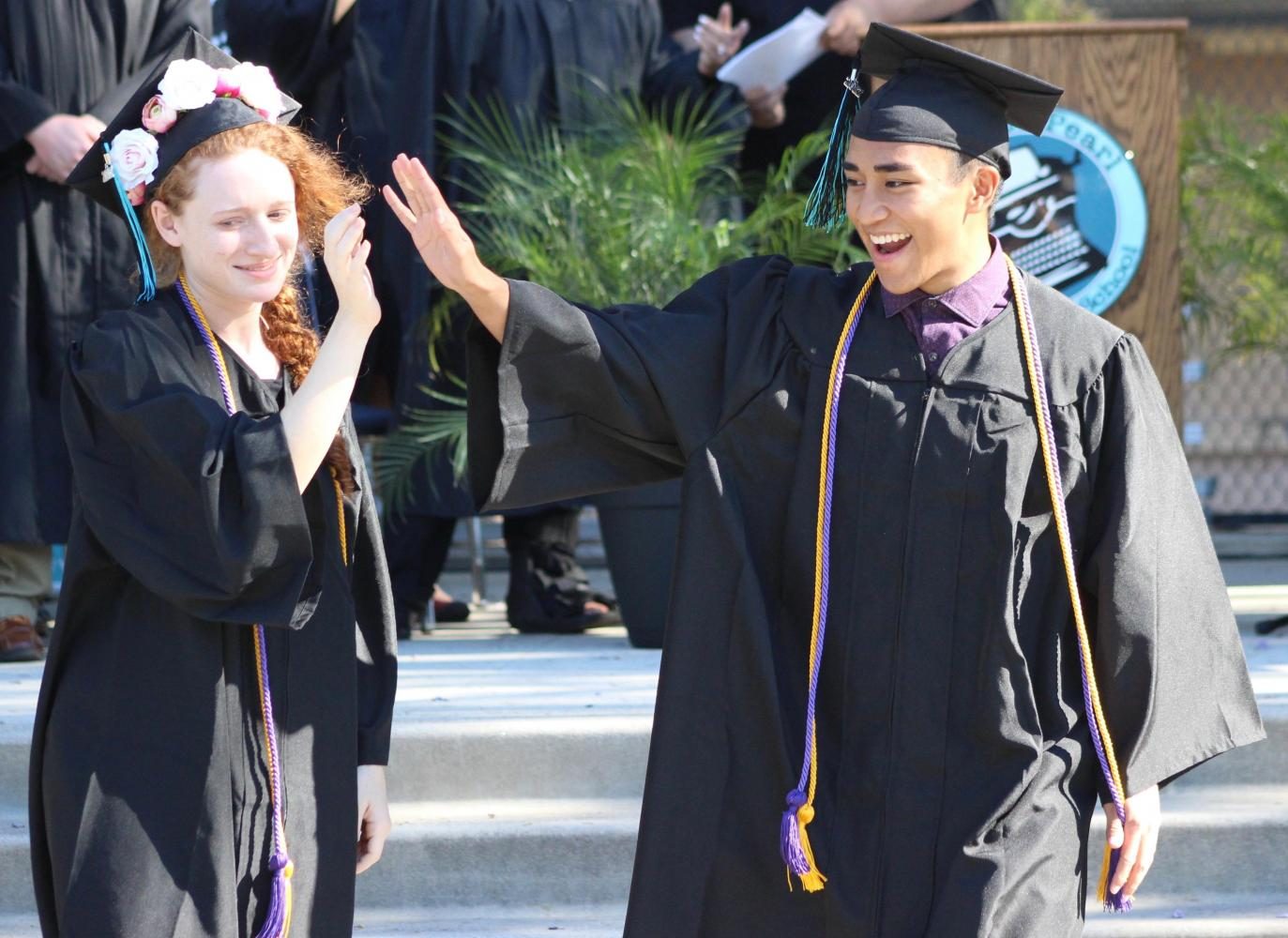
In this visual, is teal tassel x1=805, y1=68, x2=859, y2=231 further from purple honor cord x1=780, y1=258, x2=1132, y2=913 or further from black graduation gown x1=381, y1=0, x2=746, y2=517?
black graduation gown x1=381, y1=0, x2=746, y2=517

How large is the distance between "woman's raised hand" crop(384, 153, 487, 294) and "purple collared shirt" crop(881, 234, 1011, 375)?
68 centimetres

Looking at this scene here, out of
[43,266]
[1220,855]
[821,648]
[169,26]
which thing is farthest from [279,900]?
[169,26]

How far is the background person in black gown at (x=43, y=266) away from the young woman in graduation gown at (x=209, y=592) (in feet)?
7.36

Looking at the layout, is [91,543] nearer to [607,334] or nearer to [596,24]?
[607,334]

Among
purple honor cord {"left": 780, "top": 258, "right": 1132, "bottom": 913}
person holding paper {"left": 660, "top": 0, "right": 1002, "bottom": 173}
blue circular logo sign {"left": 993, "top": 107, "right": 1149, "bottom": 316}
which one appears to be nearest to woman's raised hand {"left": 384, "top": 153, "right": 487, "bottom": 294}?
purple honor cord {"left": 780, "top": 258, "right": 1132, "bottom": 913}

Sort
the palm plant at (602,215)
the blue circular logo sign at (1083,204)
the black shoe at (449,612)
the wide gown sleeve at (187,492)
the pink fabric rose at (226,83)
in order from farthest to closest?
1. the black shoe at (449,612)
2. the blue circular logo sign at (1083,204)
3. the palm plant at (602,215)
4. the pink fabric rose at (226,83)
5. the wide gown sleeve at (187,492)

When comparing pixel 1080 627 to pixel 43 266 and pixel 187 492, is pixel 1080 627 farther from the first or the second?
pixel 43 266

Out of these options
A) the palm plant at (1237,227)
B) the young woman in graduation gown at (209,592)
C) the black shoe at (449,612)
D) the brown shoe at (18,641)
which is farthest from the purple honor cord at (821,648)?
the black shoe at (449,612)

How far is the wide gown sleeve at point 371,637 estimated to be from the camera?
2.96m

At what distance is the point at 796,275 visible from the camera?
3.11 m

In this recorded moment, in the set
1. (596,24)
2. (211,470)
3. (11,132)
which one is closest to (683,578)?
(211,470)

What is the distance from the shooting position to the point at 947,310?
2969 mm

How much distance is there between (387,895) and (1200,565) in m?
1.91

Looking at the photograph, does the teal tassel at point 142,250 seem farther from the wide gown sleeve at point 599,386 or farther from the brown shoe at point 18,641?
the brown shoe at point 18,641
